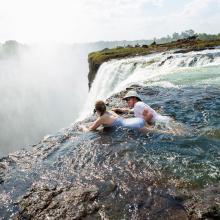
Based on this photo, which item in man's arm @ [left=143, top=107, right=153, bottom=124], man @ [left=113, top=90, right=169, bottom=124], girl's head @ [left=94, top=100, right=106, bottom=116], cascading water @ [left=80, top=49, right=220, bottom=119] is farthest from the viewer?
cascading water @ [left=80, top=49, right=220, bottom=119]

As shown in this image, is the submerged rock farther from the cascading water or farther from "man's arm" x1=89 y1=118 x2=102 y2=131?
the cascading water

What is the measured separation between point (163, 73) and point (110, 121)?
46.7 feet

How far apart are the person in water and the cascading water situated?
8231 mm

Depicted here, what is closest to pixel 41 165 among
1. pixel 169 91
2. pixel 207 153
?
pixel 207 153

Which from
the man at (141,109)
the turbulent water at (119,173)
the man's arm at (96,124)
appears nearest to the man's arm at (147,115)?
the man at (141,109)

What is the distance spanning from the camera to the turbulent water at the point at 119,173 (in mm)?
6164

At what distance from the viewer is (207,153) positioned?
27.2 ft

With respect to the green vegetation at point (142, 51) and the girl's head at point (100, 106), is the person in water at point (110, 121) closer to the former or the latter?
the girl's head at point (100, 106)

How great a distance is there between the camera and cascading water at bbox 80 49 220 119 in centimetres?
1988

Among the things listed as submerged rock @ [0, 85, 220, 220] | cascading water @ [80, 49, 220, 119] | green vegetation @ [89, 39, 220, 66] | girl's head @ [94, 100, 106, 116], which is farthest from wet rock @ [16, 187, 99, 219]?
green vegetation @ [89, 39, 220, 66]

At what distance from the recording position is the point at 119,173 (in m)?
7.42

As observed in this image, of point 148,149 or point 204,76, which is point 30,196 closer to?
point 148,149

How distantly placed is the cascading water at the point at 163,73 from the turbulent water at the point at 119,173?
755 cm

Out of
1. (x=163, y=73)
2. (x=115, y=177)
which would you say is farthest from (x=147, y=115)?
(x=163, y=73)
